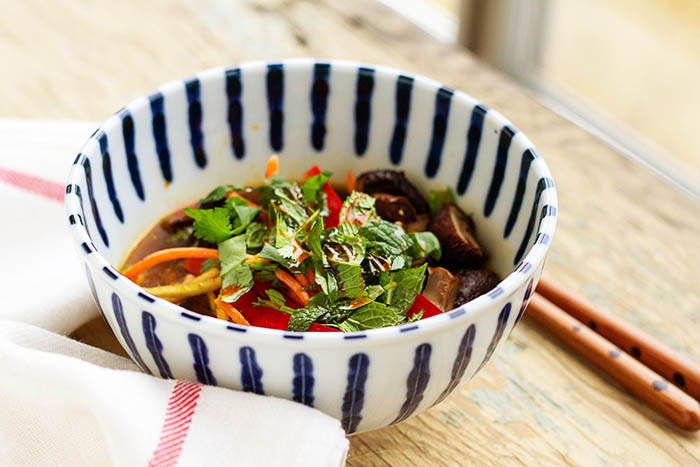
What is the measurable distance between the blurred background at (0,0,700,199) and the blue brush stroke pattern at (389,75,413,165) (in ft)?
1.85

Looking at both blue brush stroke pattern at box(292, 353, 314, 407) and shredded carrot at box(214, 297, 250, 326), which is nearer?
blue brush stroke pattern at box(292, 353, 314, 407)

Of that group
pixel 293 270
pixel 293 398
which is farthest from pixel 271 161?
pixel 293 398

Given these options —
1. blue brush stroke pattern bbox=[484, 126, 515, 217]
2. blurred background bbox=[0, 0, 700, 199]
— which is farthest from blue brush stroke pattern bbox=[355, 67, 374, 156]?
blurred background bbox=[0, 0, 700, 199]

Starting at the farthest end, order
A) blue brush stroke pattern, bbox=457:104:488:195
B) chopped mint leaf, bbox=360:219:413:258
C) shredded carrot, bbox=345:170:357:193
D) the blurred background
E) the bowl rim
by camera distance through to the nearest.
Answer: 1. the blurred background
2. shredded carrot, bbox=345:170:357:193
3. blue brush stroke pattern, bbox=457:104:488:195
4. chopped mint leaf, bbox=360:219:413:258
5. the bowl rim

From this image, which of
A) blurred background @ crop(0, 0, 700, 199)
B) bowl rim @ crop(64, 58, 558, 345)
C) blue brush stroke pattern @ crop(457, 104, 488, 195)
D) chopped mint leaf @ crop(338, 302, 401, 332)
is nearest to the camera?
bowl rim @ crop(64, 58, 558, 345)

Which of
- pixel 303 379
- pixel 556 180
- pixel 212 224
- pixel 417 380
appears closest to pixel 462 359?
pixel 417 380

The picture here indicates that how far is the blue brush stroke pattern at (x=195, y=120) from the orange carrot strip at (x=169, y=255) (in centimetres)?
19

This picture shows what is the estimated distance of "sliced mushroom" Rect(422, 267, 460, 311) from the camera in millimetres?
954

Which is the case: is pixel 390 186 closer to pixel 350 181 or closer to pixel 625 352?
pixel 350 181

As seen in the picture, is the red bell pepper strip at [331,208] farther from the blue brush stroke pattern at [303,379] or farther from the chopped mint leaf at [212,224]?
the blue brush stroke pattern at [303,379]

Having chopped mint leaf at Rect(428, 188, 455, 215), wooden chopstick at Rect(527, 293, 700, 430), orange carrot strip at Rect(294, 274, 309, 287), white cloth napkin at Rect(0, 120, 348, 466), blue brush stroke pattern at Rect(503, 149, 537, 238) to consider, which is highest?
blue brush stroke pattern at Rect(503, 149, 537, 238)

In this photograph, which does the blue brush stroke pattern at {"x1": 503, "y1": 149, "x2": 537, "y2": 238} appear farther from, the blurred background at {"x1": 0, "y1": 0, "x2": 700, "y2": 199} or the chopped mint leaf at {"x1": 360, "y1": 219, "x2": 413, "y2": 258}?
the blurred background at {"x1": 0, "y1": 0, "x2": 700, "y2": 199}

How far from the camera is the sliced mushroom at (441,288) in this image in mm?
954

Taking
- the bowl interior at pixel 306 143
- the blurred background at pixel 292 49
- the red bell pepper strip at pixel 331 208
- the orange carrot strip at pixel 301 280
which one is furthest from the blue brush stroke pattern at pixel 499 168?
the blurred background at pixel 292 49
